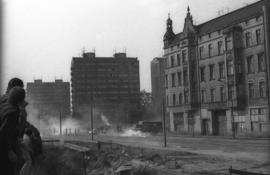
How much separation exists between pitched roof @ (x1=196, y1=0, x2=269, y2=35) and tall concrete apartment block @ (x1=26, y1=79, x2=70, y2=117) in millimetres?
49739

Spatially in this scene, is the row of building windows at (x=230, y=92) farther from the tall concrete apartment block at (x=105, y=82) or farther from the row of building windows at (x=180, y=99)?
the tall concrete apartment block at (x=105, y=82)

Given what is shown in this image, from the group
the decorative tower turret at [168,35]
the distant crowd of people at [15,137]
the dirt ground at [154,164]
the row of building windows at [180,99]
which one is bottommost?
the dirt ground at [154,164]

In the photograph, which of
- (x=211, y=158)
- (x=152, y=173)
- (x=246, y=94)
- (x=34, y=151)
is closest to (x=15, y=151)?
(x=34, y=151)

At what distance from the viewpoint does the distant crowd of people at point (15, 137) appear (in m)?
4.61

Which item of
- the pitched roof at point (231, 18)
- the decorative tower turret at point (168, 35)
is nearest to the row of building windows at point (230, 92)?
the pitched roof at point (231, 18)

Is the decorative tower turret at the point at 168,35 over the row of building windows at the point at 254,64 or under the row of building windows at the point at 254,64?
over

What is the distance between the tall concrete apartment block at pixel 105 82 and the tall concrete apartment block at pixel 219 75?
52.5 meters

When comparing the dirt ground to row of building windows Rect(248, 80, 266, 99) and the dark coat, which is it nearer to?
the dark coat

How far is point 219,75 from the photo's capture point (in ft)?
194

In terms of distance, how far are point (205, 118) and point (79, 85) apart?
68.4 m

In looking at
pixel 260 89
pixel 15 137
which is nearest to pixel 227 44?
pixel 260 89

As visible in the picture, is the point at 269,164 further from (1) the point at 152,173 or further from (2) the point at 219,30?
(2) the point at 219,30

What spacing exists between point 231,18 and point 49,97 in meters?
66.6

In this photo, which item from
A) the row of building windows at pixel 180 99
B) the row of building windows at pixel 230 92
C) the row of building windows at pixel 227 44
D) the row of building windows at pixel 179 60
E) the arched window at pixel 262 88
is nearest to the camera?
the arched window at pixel 262 88
